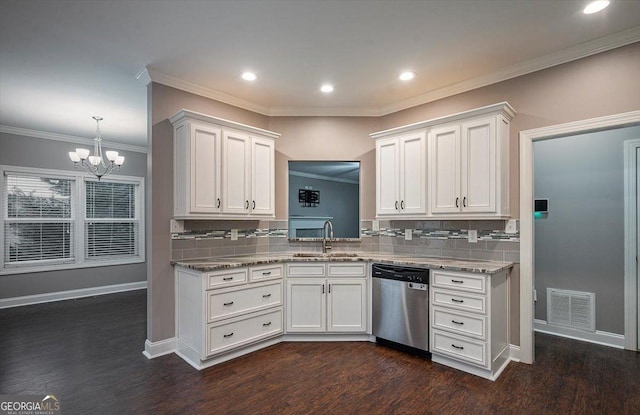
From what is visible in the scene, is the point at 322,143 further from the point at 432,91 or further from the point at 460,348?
the point at 460,348

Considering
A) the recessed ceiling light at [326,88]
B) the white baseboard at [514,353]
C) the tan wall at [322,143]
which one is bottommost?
the white baseboard at [514,353]

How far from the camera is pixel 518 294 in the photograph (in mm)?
3047

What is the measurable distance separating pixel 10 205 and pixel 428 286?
20.3 feet

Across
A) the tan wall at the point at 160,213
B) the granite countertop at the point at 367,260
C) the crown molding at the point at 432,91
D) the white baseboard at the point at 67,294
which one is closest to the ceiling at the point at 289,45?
the crown molding at the point at 432,91

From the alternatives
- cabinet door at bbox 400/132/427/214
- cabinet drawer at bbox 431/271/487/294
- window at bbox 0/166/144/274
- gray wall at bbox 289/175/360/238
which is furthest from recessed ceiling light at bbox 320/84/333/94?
window at bbox 0/166/144/274

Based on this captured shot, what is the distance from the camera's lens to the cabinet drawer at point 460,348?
2693mm

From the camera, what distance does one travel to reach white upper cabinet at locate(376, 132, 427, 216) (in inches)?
134

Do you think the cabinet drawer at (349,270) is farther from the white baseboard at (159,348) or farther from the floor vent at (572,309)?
the floor vent at (572,309)

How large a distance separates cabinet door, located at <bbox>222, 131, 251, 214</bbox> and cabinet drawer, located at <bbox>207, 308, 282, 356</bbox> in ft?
3.65

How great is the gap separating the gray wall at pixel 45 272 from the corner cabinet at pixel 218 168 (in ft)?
11.7

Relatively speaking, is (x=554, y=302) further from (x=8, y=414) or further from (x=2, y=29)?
(x=2, y=29)

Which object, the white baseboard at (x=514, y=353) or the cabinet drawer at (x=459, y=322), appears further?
the white baseboard at (x=514, y=353)

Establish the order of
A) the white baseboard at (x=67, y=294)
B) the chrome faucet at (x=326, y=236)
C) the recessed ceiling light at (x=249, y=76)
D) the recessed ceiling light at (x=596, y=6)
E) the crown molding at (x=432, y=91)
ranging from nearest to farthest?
the recessed ceiling light at (x=596, y=6), the crown molding at (x=432, y=91), the recessed ceiling light at (x=249, y=76), the chrome faucet at (x=326, y=236), the white baseboard at (x=67, y=294)

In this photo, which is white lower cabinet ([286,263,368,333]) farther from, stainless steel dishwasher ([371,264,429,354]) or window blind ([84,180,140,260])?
window blind ([84,180,140,260])
